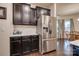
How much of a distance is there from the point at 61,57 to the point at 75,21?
750mm

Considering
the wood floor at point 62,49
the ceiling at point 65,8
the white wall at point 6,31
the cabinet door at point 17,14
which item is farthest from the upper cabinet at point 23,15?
the wood floor at point 62,49

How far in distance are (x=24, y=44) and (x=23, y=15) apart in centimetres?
60

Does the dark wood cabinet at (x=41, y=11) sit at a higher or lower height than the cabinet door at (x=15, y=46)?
higher

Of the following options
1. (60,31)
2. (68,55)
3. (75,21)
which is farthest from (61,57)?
(75,21)

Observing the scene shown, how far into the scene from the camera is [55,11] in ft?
7.93

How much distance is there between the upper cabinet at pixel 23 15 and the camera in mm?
2439

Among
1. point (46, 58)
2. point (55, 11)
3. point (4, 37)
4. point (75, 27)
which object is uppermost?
point (55, 11)

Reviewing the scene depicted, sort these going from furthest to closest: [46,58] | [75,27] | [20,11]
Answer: [20,11], [75,27], [46,58]

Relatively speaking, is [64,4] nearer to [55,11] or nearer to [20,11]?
[55,11]

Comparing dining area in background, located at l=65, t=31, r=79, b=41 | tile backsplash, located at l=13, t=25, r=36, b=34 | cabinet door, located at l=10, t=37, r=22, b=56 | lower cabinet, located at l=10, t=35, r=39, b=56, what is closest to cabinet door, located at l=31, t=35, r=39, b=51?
lower cabinet, located at l=10, t=35, r=39, b=56

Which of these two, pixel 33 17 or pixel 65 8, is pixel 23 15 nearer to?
pixel 33 17

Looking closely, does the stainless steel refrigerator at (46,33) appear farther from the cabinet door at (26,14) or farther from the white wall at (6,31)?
the white wall at (6,31)

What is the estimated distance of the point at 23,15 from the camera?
2.54 m

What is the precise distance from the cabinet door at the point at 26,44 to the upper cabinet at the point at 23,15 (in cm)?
32
